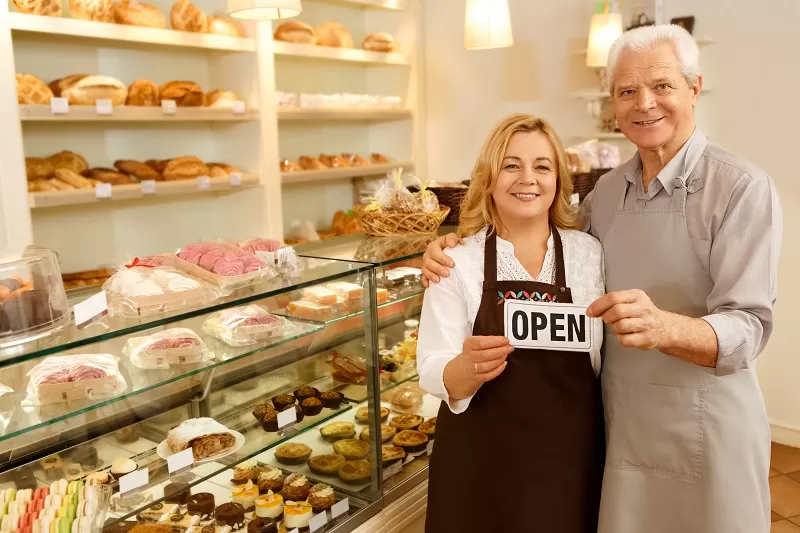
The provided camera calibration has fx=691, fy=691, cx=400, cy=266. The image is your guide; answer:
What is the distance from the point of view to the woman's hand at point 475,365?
5.19 ft

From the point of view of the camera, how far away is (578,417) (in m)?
1.83

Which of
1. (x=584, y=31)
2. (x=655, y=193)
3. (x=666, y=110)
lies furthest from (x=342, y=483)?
(x=584, y=31)

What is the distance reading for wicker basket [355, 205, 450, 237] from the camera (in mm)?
2723

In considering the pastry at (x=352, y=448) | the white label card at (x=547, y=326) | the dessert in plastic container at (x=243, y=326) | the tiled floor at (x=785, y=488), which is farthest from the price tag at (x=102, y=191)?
the tiled floor at (x=785, y=488)

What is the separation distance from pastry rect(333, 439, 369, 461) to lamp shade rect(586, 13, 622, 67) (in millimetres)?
2799

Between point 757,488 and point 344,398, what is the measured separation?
1.31 meters

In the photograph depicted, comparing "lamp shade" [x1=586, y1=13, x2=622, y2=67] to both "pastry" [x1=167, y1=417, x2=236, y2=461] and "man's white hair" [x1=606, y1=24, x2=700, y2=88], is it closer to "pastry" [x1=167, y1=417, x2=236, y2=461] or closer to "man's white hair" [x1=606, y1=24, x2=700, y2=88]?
"man's white hair" [x1=606, y1=24, x2=700, y2=88]

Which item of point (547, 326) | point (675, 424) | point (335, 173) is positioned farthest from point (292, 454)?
point (335, 173)

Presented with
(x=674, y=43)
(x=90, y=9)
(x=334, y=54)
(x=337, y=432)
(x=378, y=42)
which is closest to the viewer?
(x=674, y=43)

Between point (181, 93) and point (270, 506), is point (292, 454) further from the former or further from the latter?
point (181, 93)

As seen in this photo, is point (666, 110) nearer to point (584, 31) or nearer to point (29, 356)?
point (29, 356)

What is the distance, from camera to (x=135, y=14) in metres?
3.81

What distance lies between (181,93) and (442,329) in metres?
2.99

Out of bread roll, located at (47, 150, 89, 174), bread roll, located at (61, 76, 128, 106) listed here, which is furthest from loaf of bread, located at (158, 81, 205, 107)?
bread roll, located at (47, 150, 89, 174)
